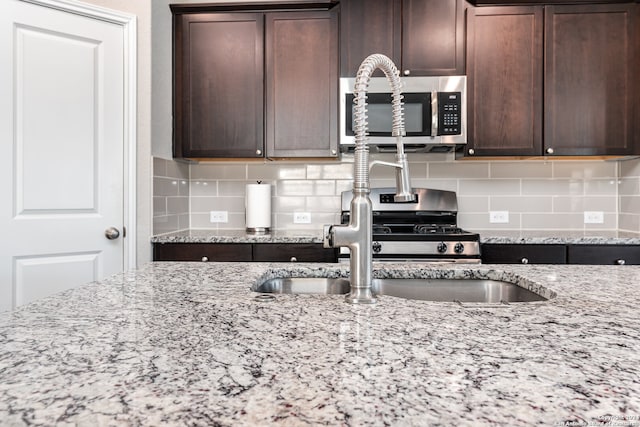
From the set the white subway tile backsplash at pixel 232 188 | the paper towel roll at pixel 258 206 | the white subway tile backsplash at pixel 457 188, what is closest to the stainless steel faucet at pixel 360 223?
the paper towel roll at pixel 258 206

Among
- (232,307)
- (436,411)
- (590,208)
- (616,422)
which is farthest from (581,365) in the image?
(590,208)

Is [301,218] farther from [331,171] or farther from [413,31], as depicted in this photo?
[413,31]

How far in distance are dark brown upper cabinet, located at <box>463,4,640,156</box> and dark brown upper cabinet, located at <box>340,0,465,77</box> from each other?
0.35 feet

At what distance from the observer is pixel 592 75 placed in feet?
8.70

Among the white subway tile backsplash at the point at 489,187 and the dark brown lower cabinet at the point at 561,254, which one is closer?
the dark brown lower cabinet at the point at 561,254

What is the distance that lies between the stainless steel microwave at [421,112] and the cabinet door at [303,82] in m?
0.13

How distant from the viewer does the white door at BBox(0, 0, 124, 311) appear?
7.20 feet

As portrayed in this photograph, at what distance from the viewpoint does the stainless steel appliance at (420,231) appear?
2.41 meters

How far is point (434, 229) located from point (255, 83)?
150 cm

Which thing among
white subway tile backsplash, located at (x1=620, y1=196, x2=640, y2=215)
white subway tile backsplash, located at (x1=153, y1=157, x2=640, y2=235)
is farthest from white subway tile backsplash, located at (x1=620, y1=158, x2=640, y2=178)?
white subway tile backsplash, located at (x1=620, y1=196, x2=640, y2=215)

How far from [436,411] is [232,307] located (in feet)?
1.65

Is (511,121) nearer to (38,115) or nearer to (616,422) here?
(616,422)

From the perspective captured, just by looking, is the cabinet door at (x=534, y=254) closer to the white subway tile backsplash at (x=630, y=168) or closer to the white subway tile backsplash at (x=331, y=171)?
the white subway tile backsplash at (x=630, y=168)

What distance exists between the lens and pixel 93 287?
40.7 inches
